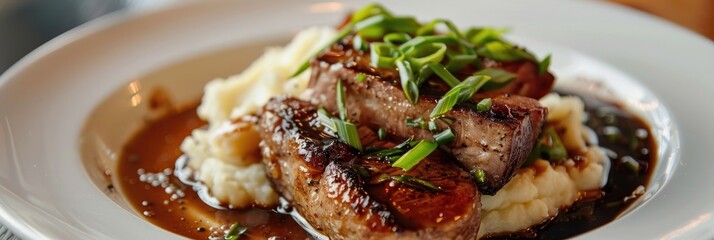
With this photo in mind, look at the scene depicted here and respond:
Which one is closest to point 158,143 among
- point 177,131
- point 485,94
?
point 177,131

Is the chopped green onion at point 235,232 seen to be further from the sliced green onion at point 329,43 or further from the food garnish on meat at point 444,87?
the sliced green onion at point 329,43

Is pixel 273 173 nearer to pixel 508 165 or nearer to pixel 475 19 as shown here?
pixel 508 165

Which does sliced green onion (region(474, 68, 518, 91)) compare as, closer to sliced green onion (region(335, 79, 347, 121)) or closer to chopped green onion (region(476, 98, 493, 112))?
chopped green onion (region(476, 98, 493, 112))

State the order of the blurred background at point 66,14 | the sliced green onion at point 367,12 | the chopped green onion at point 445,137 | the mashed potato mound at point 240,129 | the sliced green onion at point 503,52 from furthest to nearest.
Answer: the blurred background at point 66,14
the sliced green onion at point 367,12
the sliced green onion at point 503,52
the mashed potato mound at point 240,129
the chopped green onion at point 445,137

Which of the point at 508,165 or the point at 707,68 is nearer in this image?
the point at 508,165

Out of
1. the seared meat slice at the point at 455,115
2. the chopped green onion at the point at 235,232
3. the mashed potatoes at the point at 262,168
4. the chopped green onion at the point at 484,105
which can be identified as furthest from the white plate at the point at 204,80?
the chopped green onion at the point at 484,105

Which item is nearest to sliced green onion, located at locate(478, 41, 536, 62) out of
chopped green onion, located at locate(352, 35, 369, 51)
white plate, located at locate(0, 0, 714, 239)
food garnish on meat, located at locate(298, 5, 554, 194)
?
food garnish on meat, located at locate(298, 5, 554, 194)

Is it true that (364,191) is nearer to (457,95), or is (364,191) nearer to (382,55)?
(457,95)
